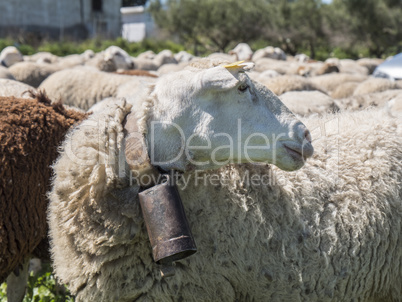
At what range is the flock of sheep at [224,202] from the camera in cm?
217

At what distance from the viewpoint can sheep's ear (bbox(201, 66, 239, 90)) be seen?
211 cm

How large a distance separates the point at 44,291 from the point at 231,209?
2.41 meters

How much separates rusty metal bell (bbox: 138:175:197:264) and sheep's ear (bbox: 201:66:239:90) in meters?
0.48

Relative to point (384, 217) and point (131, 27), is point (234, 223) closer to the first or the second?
point (384, 217)

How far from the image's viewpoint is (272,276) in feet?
7.79

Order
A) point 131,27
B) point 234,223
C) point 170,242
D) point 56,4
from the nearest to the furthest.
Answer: point 170,242 → point 234,223 → point 56,4 → point 131,27

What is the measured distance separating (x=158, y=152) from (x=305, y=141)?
2.21 feet

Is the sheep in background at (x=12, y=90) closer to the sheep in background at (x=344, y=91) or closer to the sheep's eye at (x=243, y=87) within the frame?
the sheep's eye at (x=243, y=87)

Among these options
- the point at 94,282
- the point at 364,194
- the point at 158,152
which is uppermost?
the point at 158,152

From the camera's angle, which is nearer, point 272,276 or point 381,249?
point 272,276

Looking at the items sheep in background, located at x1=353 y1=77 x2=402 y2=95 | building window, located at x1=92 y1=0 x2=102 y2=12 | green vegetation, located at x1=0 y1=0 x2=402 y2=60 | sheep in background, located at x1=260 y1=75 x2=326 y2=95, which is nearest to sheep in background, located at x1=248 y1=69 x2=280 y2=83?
sheep in background, located at x1=260 y1=75 x2=326 y2=95

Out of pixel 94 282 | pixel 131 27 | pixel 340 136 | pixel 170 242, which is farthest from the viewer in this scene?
pixel 131 27

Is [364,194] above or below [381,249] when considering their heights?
above

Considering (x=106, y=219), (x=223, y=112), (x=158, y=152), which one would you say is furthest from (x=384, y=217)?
(x=106, y=219)
